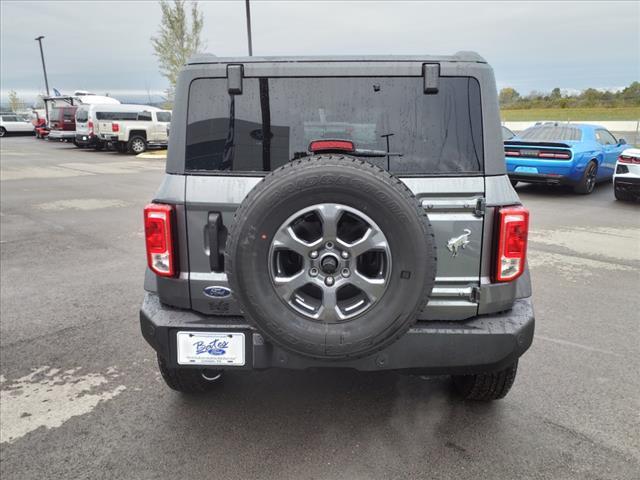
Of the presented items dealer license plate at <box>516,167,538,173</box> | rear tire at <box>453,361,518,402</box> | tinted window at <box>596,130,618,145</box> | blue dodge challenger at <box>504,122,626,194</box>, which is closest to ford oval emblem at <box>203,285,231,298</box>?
rear tire at <box>453,361,518,402</box>

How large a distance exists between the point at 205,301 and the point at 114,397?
3.84ft

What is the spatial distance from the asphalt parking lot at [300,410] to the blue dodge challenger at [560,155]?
5812 millimetres

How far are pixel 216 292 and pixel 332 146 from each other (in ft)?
2.99

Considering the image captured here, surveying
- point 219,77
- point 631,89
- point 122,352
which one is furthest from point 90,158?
point 631,89

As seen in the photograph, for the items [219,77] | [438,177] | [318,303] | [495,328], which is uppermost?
[219,77]

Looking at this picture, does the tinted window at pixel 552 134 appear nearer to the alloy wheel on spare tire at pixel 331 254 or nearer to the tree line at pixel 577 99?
the alloy wheel on spare tire at pixel 331 254

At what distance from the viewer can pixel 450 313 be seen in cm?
255

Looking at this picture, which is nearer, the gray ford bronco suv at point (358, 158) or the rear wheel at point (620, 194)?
the gray ford bronco suv at point (358, 158)

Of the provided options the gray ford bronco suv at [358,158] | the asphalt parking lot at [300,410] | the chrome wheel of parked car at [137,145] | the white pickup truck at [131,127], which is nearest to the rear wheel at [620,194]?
Result: the asphalt parking lot at [300,410]

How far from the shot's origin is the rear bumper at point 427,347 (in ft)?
8.12

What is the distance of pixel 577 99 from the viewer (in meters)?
44.9

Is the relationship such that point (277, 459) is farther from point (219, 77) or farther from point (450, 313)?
point (219, 77)

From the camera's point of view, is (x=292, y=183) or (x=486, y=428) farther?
(x=486, y=428)

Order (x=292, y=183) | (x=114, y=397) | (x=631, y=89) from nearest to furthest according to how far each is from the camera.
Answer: (x=292, y=183) < (x=114, y=397) < (x=631, y=89)
